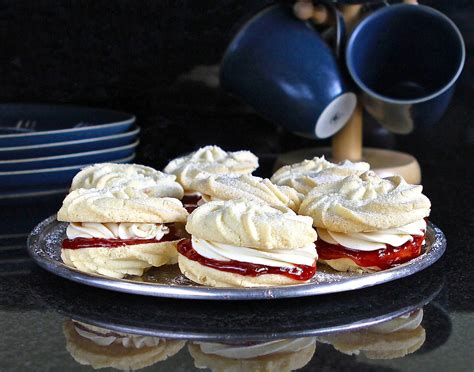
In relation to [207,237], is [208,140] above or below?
below

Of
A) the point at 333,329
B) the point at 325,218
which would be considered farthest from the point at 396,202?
the point at 333,329

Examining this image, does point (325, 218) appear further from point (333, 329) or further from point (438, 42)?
point (438, 42)

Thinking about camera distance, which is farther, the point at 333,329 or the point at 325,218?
the point at 325,218

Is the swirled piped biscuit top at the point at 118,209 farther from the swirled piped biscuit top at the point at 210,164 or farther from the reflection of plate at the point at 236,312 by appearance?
the swirled piped biscuit top at the point at 210,164

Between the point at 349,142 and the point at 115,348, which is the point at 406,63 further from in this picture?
the point at 115,348

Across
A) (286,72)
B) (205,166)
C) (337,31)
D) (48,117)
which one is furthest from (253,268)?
(48,117)

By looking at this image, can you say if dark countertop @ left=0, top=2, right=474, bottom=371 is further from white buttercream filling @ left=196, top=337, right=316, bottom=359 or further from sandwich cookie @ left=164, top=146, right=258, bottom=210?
sandwich cookie @ left=164, top=146, right=258, bottom=210

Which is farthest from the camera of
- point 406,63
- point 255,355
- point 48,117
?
point 48,117
